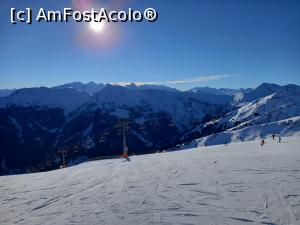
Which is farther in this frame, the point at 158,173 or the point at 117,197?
the point at 158,173

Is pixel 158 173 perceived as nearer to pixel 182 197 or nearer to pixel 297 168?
pixel 182 197

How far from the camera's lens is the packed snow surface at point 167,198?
12242 millimetres

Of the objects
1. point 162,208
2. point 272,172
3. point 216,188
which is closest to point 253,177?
point 272,172

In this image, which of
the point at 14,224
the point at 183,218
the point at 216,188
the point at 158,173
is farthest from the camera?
the point at 158,173

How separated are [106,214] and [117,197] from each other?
2678mm

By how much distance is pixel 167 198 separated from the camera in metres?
14.9

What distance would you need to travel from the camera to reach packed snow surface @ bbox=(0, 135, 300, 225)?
12242 millimetres

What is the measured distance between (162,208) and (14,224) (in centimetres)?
590

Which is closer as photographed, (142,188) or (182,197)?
(182,197)

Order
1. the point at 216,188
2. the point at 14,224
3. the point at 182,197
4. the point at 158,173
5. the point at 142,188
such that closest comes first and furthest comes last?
the point at 14,224 < the point at 182,197 < the point at 216,188 < the point at 142,188 < the point at 158,173

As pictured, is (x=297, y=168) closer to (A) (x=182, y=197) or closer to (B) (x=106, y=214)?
(A) (x=182, y=197)

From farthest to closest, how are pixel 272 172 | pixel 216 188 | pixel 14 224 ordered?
pixel 272 172 < pixel 216 188 < pixel 14 224

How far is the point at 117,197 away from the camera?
15875mm

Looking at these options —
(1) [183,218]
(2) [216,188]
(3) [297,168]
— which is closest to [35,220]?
(1) [183,218]
